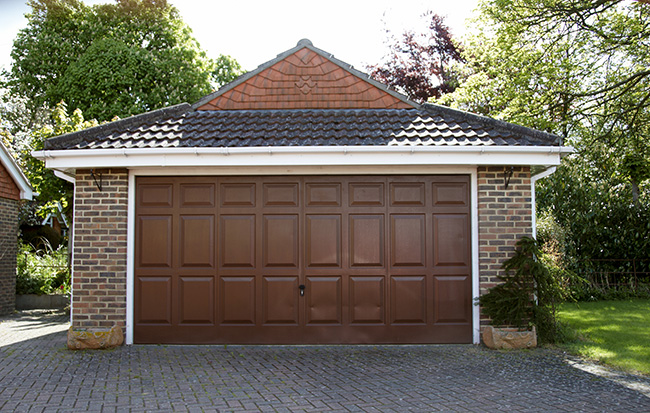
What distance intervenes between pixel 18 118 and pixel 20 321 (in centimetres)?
1984

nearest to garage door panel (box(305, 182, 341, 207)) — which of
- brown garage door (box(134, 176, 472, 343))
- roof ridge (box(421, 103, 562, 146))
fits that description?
brown garage door (box(134, 176, 472, 343))

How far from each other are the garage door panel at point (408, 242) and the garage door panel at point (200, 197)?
105 inches

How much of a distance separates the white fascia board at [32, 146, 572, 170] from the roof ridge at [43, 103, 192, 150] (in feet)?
0.78

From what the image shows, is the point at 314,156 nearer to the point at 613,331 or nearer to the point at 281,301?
the point at 281,301

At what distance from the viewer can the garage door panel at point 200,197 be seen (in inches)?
309

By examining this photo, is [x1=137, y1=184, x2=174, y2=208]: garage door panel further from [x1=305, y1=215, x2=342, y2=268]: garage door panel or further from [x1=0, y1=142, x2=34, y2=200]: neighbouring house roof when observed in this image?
[x1=0, y1=142, x2=34, y2=200]: neighbouring house roof

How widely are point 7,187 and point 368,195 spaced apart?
31.7ft

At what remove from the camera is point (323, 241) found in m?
7.77

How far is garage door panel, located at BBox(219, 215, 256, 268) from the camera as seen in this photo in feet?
25.6

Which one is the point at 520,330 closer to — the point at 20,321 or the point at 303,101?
the point at 303,101

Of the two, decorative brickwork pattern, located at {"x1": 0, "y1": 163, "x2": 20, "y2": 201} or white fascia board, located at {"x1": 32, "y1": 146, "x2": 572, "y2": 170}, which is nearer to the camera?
white fascia board, located at {"x1": 32, "y1": 146, "x2": 572, "y2": 170}

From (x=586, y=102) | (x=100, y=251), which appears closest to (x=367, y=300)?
(x=100, y=251)

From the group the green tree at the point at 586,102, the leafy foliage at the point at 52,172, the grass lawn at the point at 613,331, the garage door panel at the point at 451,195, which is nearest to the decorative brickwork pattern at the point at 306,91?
the garage door panel at the point at 451,195

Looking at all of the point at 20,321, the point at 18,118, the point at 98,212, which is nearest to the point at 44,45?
the point at 18,118
